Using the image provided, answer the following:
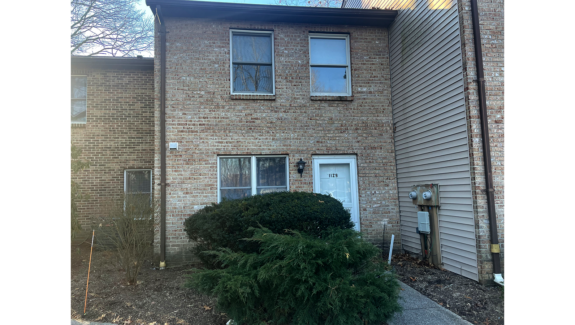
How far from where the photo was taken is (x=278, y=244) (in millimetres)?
3494

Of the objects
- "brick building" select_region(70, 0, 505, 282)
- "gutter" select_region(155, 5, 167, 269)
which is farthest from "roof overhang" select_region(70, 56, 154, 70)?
"brick building" select_region(70, 0, 505, 282)

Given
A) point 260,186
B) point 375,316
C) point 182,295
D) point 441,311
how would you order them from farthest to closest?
1. point 260,186
2. point 182,295
3. point 441,311
4. point 375,316

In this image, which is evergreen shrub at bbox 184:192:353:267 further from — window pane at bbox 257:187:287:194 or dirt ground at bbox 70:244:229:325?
window pane at bbox 257:187:287:194

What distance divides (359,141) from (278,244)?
456 centimetres

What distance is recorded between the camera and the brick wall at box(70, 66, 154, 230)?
8.54 m

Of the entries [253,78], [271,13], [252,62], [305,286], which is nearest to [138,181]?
[253,78]

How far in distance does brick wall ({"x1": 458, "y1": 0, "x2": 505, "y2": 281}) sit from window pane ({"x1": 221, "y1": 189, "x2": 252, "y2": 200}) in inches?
168

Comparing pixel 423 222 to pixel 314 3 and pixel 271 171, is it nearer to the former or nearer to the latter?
pixel 271 171

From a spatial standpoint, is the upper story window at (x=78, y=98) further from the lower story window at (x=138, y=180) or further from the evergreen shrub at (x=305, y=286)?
the evergreen shrub at (x=305, y=286)
